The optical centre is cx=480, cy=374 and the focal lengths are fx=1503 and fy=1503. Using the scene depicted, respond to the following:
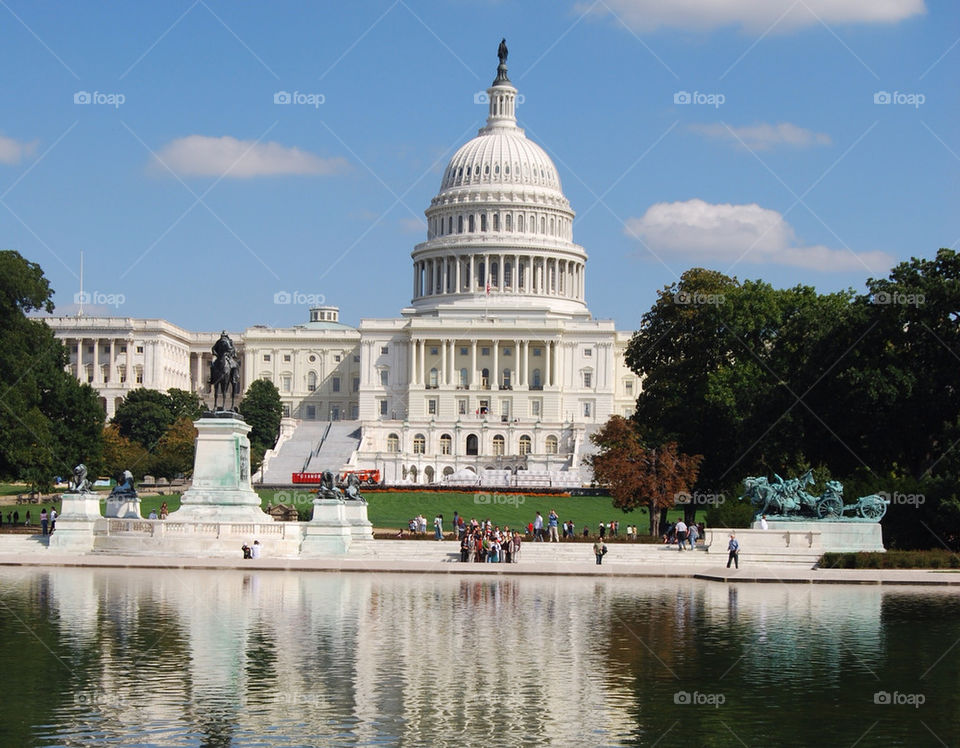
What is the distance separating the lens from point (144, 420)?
11762 centimetres

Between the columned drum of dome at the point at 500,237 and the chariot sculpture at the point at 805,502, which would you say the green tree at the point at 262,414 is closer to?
the columned drum of dome at the point at 500,237

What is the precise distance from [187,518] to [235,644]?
2168 centimetres

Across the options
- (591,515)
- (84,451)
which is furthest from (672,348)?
(84,451)

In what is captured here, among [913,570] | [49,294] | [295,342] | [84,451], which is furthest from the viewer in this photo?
[295,342]

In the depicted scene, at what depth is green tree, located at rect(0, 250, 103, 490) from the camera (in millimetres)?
57562

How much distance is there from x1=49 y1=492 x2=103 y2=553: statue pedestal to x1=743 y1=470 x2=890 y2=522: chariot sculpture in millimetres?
19840

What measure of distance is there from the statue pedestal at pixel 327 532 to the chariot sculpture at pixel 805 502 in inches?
490

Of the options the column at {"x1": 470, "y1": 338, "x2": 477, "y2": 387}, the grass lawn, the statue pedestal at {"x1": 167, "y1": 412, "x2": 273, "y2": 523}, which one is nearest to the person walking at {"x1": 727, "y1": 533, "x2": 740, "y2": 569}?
the statue pedestal at {"x1": 167, "y1": 412, "x2": 273, "y2": 523}

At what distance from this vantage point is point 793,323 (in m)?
65.6

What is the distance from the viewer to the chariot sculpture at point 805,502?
146 feet

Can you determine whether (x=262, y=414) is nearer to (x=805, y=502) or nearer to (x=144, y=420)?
(x=144, y=420)

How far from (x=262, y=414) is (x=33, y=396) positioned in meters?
69.1

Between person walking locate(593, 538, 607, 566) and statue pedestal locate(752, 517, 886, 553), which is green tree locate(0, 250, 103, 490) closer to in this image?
person walking locate(593, 538, 607, 566)

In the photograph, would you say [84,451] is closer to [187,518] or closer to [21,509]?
[21,509]
